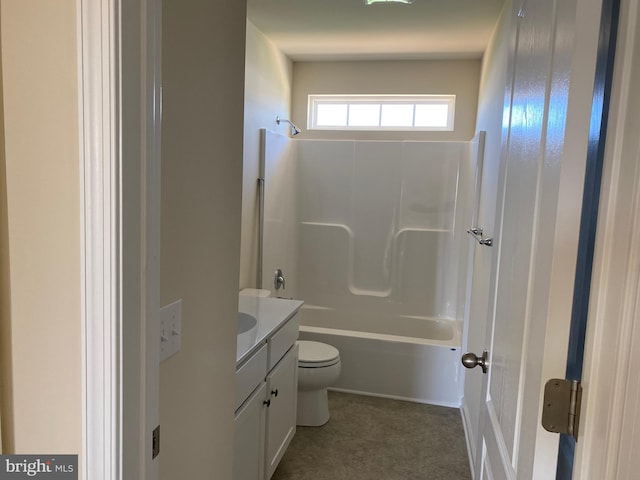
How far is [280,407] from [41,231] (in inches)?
66.5

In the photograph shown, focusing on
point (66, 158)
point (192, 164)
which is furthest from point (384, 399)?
point (66, 158)

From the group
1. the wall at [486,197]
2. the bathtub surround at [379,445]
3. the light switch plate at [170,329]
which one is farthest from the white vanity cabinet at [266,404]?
the wall at [486,197]

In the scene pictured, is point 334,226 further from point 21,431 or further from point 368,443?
point 21,431

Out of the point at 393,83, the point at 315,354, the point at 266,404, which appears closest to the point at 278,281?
the point at 315,354

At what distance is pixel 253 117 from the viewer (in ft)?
9.89

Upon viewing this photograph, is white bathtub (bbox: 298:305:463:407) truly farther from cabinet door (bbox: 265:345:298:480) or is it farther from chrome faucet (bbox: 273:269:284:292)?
Answer: cabinet door (bbox: 265:345:298:480)

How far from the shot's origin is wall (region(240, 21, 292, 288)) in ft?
9.62

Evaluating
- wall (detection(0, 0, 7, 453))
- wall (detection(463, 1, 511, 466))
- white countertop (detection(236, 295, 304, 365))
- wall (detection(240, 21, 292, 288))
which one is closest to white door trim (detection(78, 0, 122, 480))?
wall (detection(0, 0, 7, 453))

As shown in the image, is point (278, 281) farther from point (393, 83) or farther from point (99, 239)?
point (99, 239)

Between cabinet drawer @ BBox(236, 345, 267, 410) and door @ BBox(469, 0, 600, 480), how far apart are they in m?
0.84

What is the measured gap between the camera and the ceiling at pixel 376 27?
2592 mm

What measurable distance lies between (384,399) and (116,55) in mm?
3032

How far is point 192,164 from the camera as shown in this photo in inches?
42.6

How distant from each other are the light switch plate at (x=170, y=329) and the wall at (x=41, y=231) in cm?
23
